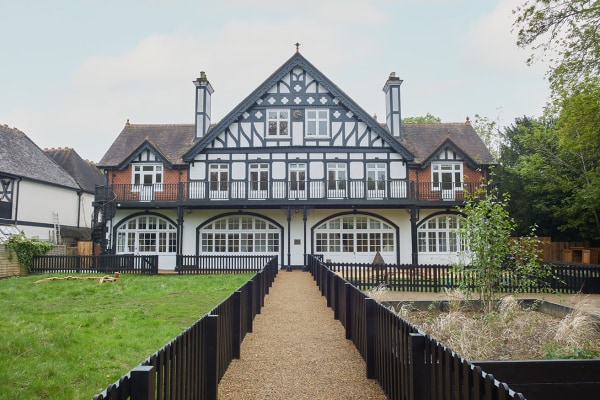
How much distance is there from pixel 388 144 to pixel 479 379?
22575mm

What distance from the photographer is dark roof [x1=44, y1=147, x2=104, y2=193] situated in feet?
116

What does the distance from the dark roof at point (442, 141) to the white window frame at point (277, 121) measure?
6.86 metres

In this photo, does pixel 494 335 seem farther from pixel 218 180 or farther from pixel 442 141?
pixel 218 180

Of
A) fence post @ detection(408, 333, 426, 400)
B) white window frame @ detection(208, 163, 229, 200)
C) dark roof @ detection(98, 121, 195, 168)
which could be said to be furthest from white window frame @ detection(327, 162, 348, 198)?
fence post @ detection(408, 333, 426, 400)

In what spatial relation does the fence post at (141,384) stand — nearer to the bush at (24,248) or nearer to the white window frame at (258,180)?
the bush at (24,248)

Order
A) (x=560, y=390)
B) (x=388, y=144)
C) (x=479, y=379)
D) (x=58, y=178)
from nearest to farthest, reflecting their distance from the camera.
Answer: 1. (x=479, y=379)
2. (x=560, y=390)
3. (x=388, y=144)
4. (x=58, y=178)

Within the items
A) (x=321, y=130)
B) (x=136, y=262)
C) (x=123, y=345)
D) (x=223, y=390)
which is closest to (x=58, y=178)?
(x=136, y=262)

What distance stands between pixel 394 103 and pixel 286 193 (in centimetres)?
848

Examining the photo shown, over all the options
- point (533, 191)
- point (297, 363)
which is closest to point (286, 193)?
point (533, 191)

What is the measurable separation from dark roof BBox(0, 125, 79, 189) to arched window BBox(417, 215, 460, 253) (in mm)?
23173

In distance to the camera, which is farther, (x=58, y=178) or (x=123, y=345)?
(x=58, y=178)

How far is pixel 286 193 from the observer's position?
23.9 meters

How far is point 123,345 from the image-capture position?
22.5 feet

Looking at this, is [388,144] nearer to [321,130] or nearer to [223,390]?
[321,130]
